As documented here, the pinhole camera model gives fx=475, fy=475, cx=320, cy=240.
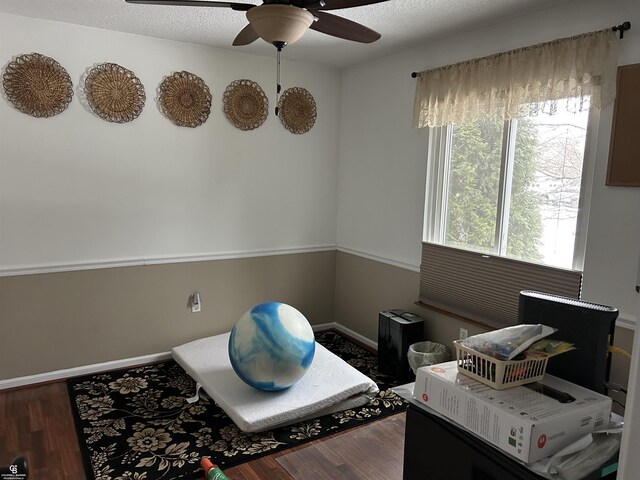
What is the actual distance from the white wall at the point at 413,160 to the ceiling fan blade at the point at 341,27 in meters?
1.25

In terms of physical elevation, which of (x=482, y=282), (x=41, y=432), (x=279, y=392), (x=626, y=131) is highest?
(x=626, y=131)

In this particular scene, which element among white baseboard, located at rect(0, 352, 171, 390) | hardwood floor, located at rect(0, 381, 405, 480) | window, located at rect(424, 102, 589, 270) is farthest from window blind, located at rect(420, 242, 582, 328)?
white baseboard, located at rect(0, 352, 171, 390)

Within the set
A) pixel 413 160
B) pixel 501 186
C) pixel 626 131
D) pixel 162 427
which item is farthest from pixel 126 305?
pixel 626 131

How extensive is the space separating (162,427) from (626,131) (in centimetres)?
298

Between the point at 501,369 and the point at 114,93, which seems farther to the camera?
the point at 114,93

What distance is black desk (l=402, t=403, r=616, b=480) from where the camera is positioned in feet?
4.07

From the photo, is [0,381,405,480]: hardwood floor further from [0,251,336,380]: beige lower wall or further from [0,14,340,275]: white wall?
[0,14,340,275]: white wall

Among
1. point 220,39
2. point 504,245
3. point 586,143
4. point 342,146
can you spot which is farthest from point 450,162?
point 220,39

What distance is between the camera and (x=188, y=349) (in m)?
3.64

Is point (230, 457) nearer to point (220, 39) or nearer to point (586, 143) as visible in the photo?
point (586, 143)

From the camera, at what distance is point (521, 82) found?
2805 mm

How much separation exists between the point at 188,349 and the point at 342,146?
225 cm

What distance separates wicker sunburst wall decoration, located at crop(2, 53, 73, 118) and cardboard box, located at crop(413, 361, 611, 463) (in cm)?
302

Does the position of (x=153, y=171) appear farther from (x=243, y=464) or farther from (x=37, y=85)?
(x=243, y=464)
